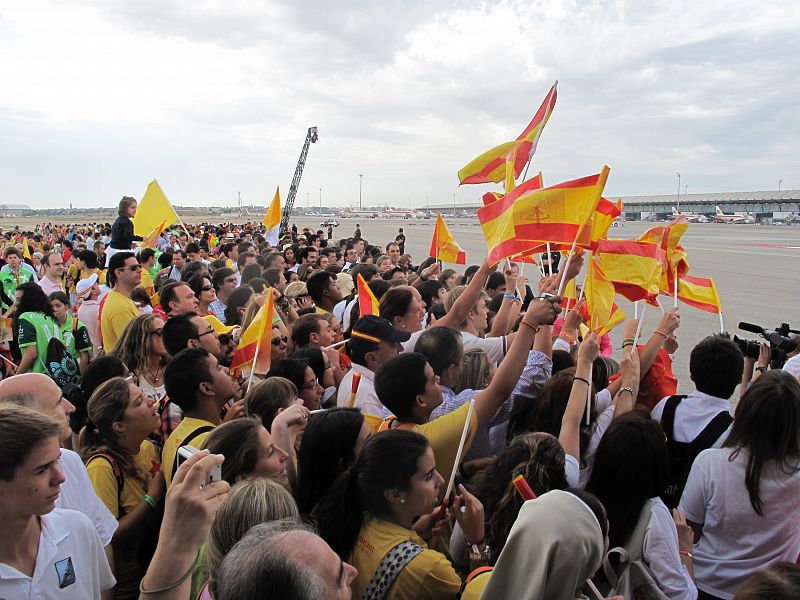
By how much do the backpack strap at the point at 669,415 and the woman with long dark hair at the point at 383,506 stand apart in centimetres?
174

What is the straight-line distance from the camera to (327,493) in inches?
101

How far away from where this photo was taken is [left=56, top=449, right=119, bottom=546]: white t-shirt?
2.52 metres

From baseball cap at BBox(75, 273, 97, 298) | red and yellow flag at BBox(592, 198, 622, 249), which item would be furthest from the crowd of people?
baseball cap at BBox(75, 273, 97, 298)

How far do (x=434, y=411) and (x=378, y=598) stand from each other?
1540 mm

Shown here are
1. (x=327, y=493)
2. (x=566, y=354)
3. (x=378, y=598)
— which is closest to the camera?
(x=378, y=598)

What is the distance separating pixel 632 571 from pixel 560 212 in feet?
9.24

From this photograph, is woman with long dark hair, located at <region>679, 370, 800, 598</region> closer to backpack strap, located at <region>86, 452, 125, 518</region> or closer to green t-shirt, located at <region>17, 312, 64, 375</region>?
backpack strap, located at <region>86, 452, 125, 518</region>

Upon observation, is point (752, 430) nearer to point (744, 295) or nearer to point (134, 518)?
point (134, 518)

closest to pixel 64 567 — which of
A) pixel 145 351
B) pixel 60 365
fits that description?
pixel 145 351

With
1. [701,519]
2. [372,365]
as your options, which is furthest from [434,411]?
[701,519]

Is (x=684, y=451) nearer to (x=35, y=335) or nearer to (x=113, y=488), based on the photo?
(x=113, y=488)

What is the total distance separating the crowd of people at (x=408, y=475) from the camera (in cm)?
183

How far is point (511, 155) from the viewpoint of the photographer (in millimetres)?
6383

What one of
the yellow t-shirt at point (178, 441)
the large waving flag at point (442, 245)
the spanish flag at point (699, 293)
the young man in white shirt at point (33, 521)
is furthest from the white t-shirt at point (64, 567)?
the large waving flag at point (442, 245)
